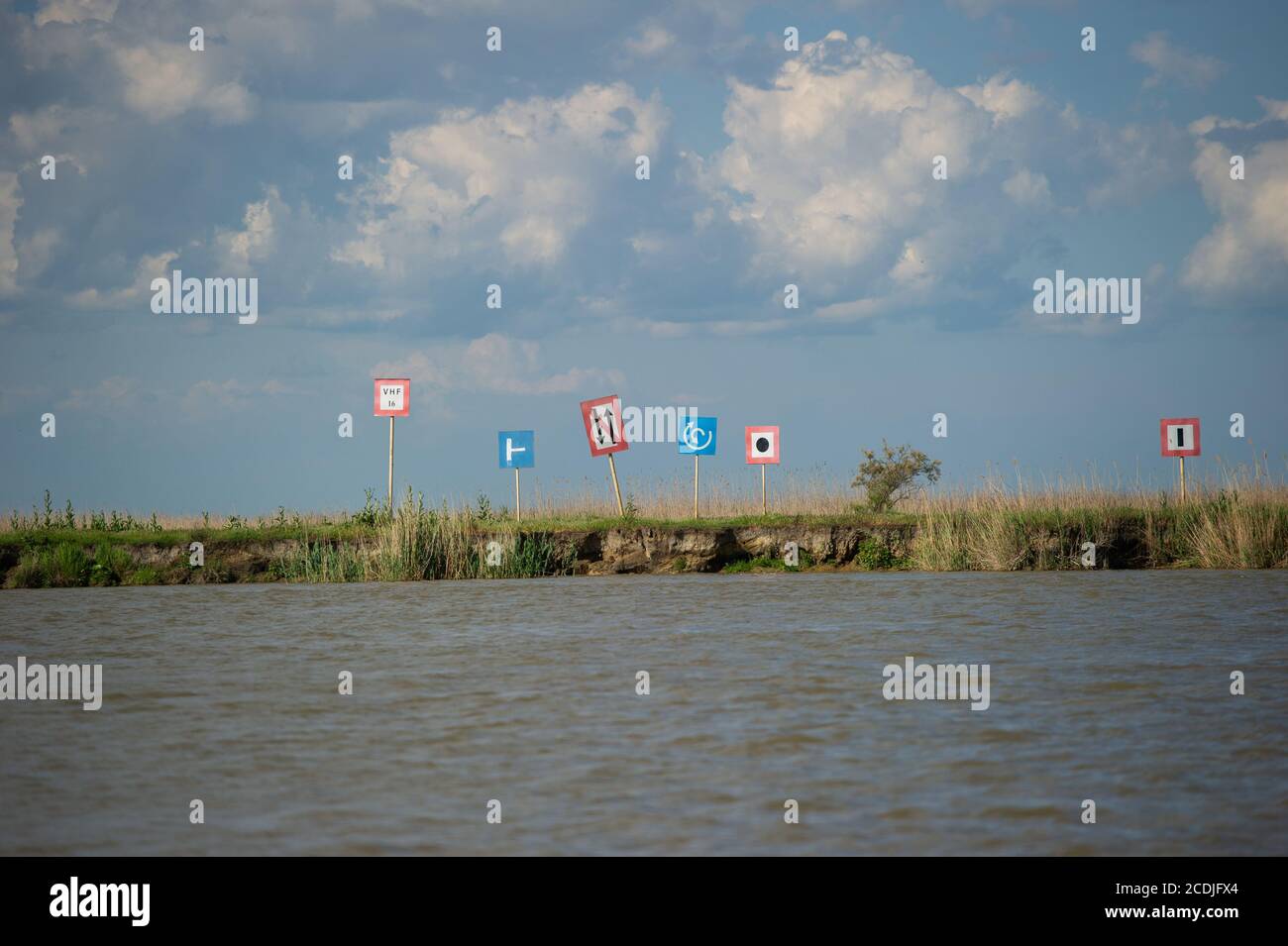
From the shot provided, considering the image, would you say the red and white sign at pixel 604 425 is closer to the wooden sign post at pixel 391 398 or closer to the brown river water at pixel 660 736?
the wooden sign post at pixel 391 398

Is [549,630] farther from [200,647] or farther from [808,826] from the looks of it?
[808,826]

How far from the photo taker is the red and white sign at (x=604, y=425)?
29.2 metres

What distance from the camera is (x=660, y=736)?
366 inches

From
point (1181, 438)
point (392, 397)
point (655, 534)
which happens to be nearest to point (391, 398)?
point (392, 397)

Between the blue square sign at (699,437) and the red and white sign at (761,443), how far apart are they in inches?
33.5

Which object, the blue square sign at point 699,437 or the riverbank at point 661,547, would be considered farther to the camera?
the blue square sign at point 699,437

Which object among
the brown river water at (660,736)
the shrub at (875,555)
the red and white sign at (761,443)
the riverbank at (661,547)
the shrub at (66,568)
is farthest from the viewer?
the red and white sign at (761,443)

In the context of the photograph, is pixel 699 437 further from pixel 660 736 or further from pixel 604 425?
pixel 660 736

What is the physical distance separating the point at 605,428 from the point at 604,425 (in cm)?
7

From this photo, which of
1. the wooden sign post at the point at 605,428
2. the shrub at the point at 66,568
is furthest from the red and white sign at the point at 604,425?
the shrub at the point at 66,568

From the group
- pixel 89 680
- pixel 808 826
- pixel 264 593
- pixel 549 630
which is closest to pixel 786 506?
pixel 264 593

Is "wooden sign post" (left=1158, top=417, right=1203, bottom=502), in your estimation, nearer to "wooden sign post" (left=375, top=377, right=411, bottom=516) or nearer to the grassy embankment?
the grassy embankment
